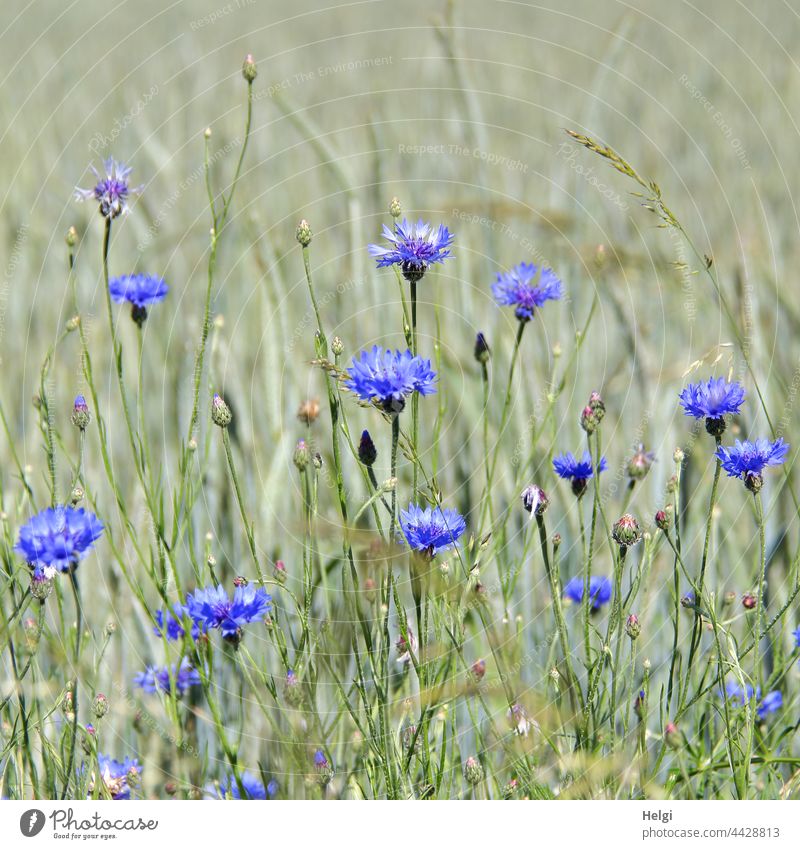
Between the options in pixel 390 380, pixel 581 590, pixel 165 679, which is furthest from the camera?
pixel 581 590

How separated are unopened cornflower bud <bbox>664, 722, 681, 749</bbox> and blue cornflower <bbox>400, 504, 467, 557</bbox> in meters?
0.35

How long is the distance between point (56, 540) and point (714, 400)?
75 cm

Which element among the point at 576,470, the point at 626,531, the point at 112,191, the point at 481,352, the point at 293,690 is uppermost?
the point at 112,191

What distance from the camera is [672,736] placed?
134 centimetres

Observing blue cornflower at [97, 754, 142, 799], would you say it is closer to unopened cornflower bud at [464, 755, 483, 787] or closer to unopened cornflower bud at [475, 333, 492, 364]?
unopened cornflower bud at [464, 755, 483, 787]

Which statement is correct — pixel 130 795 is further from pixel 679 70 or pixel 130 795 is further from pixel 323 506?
pixel 679 70

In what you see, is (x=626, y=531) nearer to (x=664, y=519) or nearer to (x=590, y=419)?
(x=664, y=519)

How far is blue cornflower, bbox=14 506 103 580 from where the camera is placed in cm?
118

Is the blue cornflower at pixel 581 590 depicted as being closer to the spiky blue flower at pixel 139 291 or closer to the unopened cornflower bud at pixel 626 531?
the unopened cornflower bud at pixel 626 531
